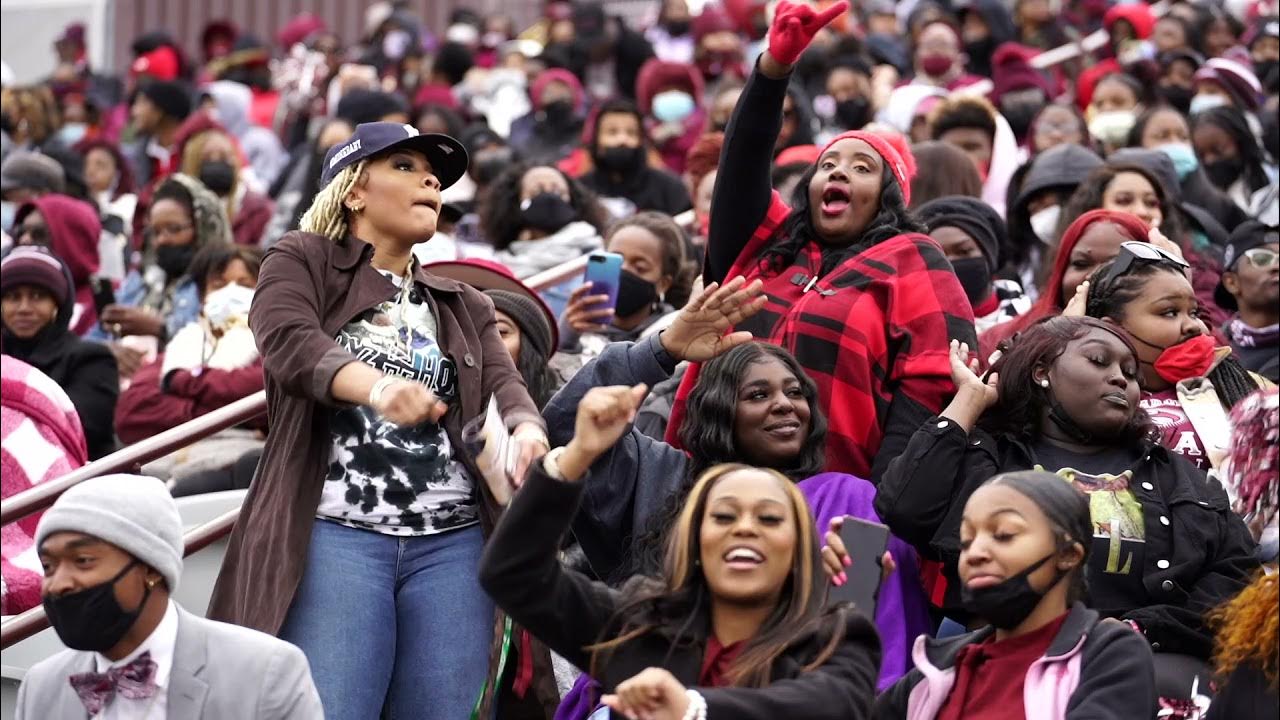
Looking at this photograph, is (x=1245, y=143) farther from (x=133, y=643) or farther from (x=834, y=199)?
(x=133, y=643)

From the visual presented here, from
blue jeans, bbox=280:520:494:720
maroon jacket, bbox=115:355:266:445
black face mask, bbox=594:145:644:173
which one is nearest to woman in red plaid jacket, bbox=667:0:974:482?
blue jeans, bbox=280:520:494:720

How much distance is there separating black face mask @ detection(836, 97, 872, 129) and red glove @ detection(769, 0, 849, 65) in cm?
703

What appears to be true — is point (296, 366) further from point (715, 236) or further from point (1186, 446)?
point (1186, 446)

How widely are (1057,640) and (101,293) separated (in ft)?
25.1

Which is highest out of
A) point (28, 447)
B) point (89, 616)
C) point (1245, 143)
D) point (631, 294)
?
point (1245, 143)

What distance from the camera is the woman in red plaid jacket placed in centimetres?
656

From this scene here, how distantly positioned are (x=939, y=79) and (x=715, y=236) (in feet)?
26.4

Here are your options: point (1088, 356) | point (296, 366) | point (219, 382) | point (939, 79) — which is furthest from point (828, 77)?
point (296, 366)

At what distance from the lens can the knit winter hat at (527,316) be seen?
745 centimetres

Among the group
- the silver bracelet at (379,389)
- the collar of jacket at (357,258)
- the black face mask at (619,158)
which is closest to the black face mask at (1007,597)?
the silver bracelet at (379,389)

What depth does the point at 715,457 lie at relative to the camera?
6297mm

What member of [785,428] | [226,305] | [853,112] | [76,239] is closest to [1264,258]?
[785,428]

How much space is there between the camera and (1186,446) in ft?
21.5

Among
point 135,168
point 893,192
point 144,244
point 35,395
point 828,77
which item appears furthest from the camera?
point 135,168
